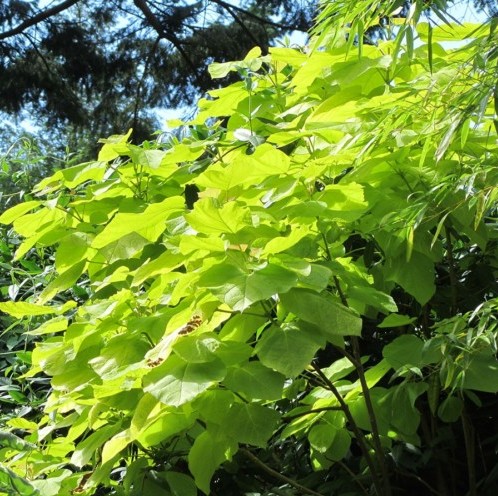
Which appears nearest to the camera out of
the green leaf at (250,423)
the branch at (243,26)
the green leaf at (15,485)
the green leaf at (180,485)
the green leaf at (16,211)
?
the green leaf at (15,485)

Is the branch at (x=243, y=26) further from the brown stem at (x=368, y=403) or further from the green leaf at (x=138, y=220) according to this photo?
the brown stem at (x=368, y=403)

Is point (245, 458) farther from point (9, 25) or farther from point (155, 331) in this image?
point (9, 25)

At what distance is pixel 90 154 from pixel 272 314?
889 centimetres

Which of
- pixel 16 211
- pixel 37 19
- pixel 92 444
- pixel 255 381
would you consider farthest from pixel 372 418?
pixel 37 19

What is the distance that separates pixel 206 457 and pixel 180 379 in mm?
298

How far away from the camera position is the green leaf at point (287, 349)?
128 centimetres

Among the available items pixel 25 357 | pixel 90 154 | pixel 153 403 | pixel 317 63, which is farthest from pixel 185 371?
pixel 90 154

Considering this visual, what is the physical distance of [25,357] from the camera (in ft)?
7.68

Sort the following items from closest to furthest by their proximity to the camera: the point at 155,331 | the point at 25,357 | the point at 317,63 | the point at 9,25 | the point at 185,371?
the point at 185,371
the point at 155,331
the point at 317,63
the point at 25,357
the point at 9,25

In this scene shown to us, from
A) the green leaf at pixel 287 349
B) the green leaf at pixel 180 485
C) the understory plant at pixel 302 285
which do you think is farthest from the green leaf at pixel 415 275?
the green leaf at pixel 180 485

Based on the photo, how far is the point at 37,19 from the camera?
8.04 m

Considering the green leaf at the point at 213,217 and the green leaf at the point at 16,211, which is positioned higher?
the green leaf at the point at 16,211

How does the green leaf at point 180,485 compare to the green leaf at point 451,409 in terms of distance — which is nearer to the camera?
the green leaf at point 451,409

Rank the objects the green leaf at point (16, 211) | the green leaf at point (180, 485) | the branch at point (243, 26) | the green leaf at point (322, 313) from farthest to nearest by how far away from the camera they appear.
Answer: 1. the branch at point (243, 26)
2. the green leaf at point (16, 211)
3. the green leaf at point (180, 485)
4. the green leaf at point (322, 313)
